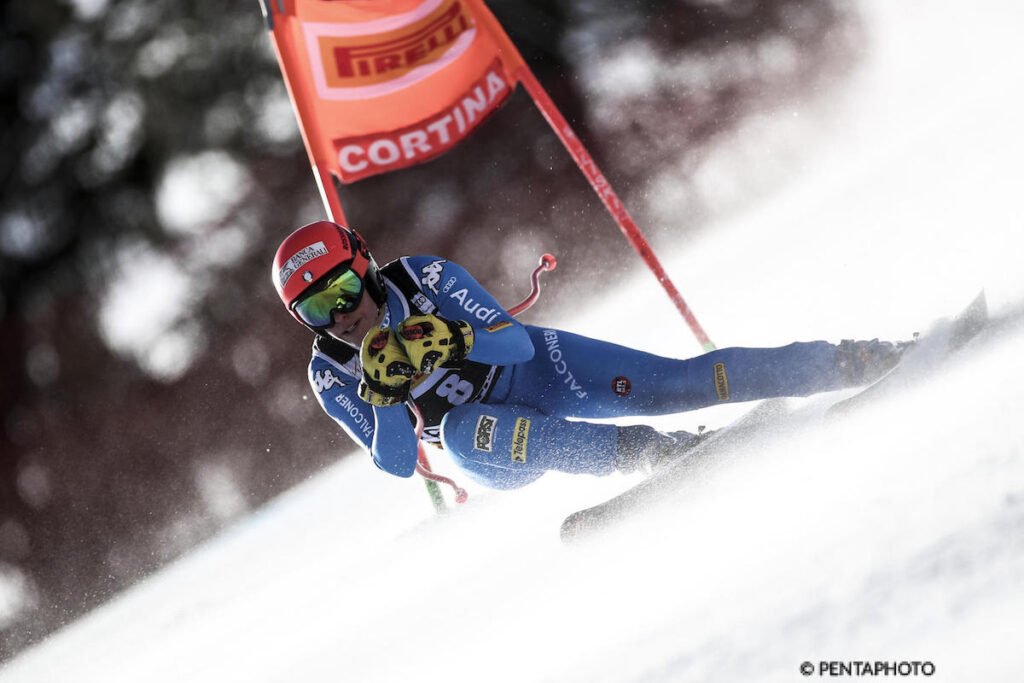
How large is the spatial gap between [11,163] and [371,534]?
4.38m

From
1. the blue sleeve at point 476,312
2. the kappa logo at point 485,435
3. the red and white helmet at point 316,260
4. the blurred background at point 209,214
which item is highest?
the red and white helmet at point 316,260

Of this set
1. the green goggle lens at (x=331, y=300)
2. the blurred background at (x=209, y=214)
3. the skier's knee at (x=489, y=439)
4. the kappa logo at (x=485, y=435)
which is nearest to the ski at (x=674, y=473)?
the skier's knee at (x=489, y=439)

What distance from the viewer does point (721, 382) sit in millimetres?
3252

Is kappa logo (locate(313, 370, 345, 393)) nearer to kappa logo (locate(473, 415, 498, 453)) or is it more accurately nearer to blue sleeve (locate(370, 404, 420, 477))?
blue sleeve (locate(370, 404, 420, 477))

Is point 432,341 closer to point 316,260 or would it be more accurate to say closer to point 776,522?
point 316,260

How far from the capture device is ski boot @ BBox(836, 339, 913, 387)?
3086mm

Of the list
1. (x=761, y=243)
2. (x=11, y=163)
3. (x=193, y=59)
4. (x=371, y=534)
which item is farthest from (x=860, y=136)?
(x=11, y=163)

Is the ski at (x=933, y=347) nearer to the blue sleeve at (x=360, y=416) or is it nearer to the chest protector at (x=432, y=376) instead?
the chest protector at (x=432, y=376)

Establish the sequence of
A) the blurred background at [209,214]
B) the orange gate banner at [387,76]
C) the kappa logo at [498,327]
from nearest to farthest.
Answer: the kappa logo at [498,327] → the orange gate banner at [387,76] → the blurred background at [209,214]

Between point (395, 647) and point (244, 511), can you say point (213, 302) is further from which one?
point (395, 647)

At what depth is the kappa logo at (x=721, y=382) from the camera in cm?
325

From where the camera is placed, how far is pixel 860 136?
7.33 m

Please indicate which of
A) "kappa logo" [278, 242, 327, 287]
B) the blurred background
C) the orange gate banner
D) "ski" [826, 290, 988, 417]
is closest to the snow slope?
"ski" [826, 290, 988, 417]

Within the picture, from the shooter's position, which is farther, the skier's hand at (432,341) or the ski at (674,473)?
the ski at (674,473)
